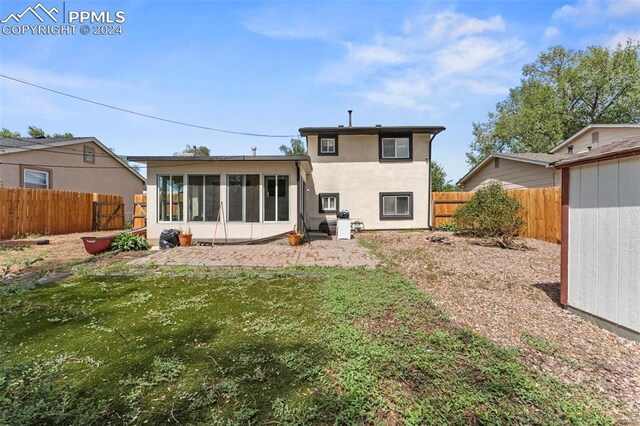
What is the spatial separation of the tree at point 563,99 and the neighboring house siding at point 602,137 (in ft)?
32.7

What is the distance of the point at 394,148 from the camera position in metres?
14.3

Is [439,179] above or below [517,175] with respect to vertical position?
above

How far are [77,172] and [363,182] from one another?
1608 centimetres

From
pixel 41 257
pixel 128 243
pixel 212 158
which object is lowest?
pixel 41 257

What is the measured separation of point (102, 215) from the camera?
614 inches

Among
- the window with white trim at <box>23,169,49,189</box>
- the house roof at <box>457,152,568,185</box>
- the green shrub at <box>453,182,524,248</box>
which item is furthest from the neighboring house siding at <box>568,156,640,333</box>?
the window with white trim at <box>23,169,49,189</box>

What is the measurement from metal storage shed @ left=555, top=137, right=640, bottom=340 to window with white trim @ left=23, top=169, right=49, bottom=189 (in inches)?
795

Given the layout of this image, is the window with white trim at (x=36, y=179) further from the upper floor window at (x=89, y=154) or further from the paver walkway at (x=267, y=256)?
the paver walkway at (x=267, y=256)

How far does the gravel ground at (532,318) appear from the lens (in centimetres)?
246

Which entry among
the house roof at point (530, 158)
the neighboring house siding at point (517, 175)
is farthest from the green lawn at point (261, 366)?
the neighboring house siding at point (517, 175)

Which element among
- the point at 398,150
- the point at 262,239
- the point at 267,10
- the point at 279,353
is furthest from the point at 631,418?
the point at 398,150

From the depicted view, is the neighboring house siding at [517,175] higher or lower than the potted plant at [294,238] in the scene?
higher

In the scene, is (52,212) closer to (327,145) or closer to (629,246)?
(327,145)

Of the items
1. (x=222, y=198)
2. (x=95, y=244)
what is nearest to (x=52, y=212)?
(x=95, y=244)
